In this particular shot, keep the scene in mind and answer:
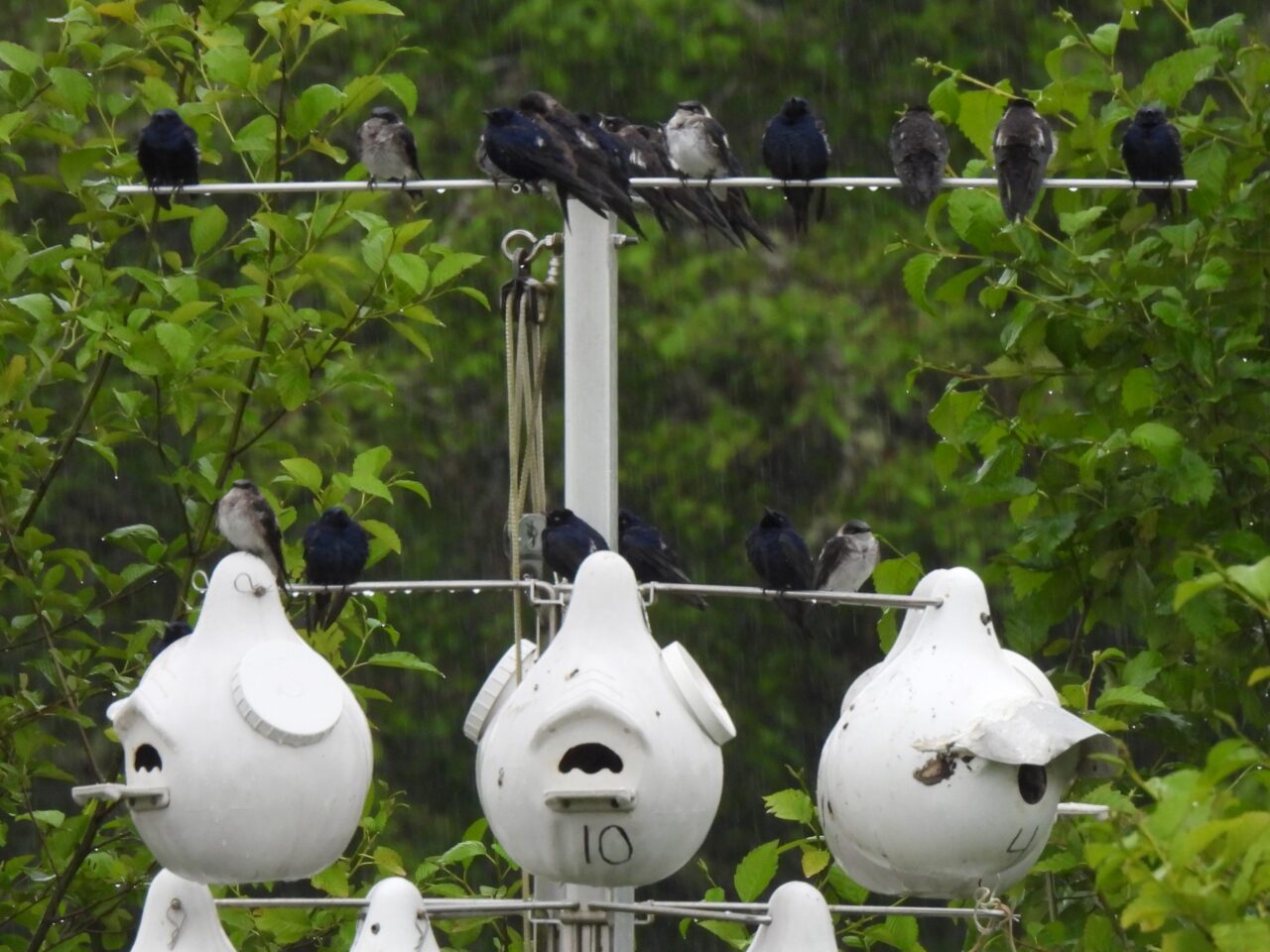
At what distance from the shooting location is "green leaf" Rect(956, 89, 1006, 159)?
4328 mm

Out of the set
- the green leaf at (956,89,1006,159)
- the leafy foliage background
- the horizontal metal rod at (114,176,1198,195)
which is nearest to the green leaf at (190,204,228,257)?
the leafy foliage background

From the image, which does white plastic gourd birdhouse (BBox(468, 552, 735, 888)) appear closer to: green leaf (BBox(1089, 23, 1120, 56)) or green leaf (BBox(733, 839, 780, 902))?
green leaf (BBox(733, 839, 780, 902))

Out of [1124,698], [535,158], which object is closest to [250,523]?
[535,158]

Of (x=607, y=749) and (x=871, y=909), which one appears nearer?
(x=607, y=749)

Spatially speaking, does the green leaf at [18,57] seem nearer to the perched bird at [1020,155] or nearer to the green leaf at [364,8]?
the green leaf at [364,8]

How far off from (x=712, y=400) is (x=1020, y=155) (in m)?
5.08

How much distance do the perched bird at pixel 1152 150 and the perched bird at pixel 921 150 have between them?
0.32m

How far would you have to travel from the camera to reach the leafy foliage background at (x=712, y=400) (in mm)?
4316

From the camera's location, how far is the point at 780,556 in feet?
15.1

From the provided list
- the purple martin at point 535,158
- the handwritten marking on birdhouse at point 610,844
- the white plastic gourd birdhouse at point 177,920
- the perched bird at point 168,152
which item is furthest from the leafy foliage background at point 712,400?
the white plastic gourd birdhouse at point 177,920

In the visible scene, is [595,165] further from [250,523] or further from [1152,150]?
[1152,150]

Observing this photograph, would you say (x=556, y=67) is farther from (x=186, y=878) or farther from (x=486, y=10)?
(x=186, y=878)

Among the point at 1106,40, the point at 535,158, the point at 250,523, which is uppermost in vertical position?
the point at 1106,40

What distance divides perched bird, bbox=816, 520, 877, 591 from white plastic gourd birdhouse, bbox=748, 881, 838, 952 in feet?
5.74
